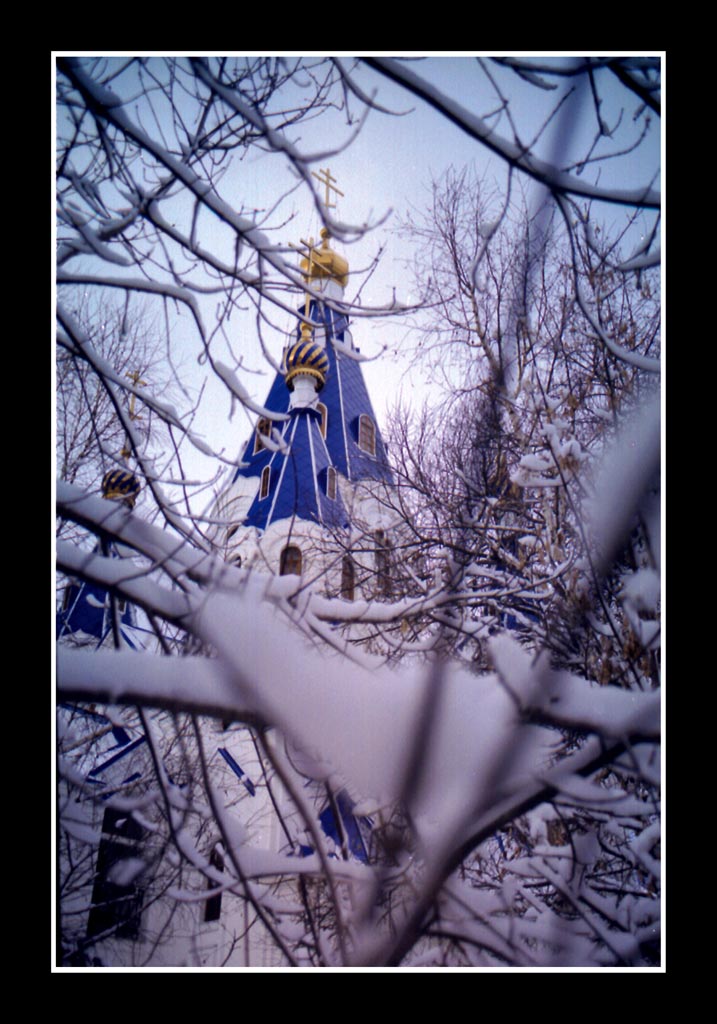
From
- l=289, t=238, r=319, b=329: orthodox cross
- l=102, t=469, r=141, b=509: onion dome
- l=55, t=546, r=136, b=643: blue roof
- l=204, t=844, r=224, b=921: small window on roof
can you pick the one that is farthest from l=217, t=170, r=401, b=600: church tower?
l=204, t=844, r=224, b=921: small window on roof

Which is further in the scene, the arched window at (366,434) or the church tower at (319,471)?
the arched window at (366,434)

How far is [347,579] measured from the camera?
4.10m

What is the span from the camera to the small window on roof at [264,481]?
2.82m

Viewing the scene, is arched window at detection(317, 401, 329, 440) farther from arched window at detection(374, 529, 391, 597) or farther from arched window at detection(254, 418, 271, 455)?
arched window at detection(254, 418, 271, 455)

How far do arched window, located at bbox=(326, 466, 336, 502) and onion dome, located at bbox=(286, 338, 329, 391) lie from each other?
28.9 inches

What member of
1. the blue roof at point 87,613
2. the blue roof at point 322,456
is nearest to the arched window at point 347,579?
the blue roof at point 322,456

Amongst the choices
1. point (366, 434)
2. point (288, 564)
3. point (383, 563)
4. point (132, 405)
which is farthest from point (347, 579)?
point (132, 405)

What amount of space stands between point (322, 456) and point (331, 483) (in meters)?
0.26

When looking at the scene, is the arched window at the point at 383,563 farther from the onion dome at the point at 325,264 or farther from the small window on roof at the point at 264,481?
the onion dome at the point at 325,264

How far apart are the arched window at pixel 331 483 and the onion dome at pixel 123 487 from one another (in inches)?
90.1

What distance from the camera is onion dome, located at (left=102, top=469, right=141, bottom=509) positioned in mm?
2486
